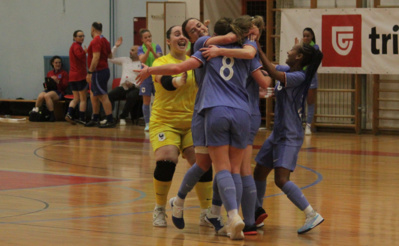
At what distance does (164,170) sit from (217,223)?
1.73 feet

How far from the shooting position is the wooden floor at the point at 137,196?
4.86 meters

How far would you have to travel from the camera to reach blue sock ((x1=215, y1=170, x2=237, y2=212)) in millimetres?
4680

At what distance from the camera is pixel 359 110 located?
→ 12.7 meters

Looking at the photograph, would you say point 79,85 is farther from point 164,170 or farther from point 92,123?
point 164,170

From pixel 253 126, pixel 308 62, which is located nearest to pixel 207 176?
pixel 253 126

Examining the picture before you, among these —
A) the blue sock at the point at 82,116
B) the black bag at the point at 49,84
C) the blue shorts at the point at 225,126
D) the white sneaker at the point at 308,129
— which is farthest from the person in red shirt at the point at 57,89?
the blue shorts at the point at 225,126

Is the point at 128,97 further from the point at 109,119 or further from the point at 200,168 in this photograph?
the point at 200,168

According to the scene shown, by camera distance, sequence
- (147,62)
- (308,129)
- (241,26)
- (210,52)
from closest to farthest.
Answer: (210,52)
(241,26)
(308,129)
(147,62)

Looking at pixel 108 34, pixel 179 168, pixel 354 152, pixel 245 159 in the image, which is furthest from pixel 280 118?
pixel 108 34

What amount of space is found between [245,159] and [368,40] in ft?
27.0

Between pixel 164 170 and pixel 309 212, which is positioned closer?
pixel 309 212

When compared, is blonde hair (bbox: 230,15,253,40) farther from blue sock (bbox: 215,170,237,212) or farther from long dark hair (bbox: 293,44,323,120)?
blue sock (bbox: 215,170,237,212)

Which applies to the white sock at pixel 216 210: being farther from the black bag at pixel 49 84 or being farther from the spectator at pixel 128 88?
the black bag at pixel 49 84

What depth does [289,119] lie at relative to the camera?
16.9 ft
